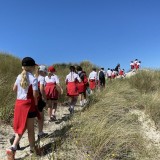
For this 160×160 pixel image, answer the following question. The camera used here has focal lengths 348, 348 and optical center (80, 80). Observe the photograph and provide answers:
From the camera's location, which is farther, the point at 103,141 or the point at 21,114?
the point at 103,141

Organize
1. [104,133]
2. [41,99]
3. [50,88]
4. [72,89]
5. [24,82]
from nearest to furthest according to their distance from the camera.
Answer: [24,82]
[104,133]
[41,99]
[50,88]
[72,89]

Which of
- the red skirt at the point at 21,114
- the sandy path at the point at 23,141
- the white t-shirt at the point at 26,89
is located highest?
the white t-shirt at the point at 26,89

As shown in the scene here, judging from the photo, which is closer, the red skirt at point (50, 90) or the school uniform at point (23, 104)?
the school uniform at point (23, 104)

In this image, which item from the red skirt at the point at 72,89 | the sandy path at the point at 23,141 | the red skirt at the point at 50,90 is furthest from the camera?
the red skirt at the point at 72,89

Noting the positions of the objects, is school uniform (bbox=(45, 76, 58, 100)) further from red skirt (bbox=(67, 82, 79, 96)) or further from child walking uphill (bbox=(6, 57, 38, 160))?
child walking uphill (bbox=(6, 57, 38, 160))

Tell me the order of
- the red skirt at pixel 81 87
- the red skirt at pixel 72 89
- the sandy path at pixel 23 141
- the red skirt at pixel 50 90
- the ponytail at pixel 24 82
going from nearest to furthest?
the ponytail at pixel 24 82
the sandy path at pixel 23 141
the red skirt at pixel 50 90
the red skirt at pixel 72 89
the red skirt at pixel 81 87

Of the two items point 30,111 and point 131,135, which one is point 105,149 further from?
point 30,111

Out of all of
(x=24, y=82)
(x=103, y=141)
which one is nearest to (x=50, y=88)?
(x=103, y=141)

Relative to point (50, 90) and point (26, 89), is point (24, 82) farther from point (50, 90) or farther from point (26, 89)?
point (50, 90)

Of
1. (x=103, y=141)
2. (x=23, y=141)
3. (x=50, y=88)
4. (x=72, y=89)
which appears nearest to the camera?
(x=103, y=141)

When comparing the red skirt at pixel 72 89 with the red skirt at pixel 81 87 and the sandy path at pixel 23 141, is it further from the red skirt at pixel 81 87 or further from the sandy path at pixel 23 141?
the red skirt at pixel 81 87

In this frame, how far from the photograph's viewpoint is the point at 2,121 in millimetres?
9180

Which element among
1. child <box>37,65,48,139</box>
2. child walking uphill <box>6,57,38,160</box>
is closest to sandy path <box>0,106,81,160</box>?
child <box>37,65,48,139</box>

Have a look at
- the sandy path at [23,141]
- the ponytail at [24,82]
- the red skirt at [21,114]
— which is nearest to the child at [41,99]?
the sandy path at [23,141]
